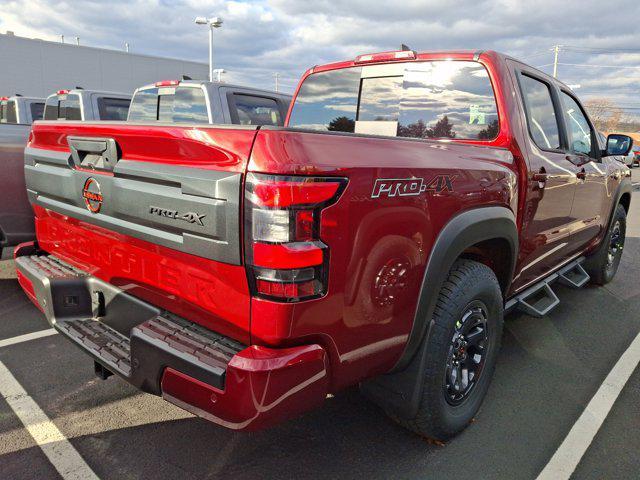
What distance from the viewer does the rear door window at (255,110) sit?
5.55 meters

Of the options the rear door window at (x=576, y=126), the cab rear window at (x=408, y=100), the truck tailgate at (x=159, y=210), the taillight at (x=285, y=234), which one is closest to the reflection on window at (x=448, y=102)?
the cab rear window at (x=408, y=100)

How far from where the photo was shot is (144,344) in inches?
73.5

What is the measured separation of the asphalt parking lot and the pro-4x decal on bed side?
1.33 meters

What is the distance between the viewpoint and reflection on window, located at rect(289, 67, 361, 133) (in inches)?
137

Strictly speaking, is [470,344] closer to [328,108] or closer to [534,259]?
[534,259]

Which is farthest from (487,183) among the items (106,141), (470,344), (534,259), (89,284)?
(89,284)

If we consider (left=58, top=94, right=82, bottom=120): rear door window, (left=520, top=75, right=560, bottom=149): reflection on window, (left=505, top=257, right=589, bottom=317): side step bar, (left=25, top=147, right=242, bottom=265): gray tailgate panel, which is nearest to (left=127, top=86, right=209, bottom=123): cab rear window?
(left=58, top=94, right=82, bottom=120): rear door window

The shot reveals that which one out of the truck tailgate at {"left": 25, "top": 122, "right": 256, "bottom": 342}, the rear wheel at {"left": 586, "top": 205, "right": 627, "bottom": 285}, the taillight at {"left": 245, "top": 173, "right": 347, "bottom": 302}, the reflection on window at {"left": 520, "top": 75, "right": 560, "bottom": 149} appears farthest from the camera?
the rear wheel at {"left": 586, "top": 205, "right": 627, "bottom": 285}

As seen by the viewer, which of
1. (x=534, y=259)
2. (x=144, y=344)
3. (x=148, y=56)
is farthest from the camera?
(x=148, y=56)

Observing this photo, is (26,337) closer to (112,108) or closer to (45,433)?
(45,433)

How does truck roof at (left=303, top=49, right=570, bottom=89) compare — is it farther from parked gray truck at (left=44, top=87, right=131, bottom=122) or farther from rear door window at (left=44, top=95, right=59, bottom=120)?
rear door window at (left=44, top=95, right=59, bottom=120)

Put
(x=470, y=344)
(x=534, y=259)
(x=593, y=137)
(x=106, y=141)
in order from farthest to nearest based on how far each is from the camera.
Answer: (x=593, y=137) → (x=534, y=259) → (x=470, y=344) → (x=106, y=141)

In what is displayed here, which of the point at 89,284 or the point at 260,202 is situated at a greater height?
the point at 260,202

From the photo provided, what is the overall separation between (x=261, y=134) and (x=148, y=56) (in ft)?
107
